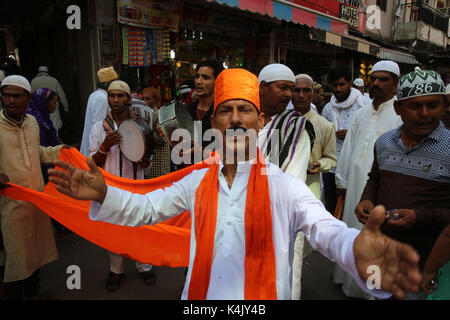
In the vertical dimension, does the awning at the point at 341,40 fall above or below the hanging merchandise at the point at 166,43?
above

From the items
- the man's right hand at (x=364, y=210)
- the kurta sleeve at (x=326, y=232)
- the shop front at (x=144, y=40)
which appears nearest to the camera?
the kurta sleeve at (x=326, y=232)

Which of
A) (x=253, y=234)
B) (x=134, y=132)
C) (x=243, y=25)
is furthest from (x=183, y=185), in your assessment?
Result: (x=243, y=25)

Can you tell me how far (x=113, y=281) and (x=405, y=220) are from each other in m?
2.82

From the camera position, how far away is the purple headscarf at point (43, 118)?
414 cm

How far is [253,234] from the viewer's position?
4.80 feet

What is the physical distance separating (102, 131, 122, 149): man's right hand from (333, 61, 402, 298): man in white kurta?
236 centimetres

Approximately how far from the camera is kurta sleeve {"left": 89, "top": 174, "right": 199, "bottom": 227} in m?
1.40

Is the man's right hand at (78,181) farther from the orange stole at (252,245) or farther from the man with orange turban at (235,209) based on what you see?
the orange stole at (252,245)

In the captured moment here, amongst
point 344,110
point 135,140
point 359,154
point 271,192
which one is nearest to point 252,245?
point 271,192

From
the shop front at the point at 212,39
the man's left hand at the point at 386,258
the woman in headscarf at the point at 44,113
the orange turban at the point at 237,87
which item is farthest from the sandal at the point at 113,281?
the shop front at the point at 212,39

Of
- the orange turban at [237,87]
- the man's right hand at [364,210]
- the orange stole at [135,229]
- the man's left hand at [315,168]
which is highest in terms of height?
the orange turban at [237,87]

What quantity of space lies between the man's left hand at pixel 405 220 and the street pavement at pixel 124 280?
177cm

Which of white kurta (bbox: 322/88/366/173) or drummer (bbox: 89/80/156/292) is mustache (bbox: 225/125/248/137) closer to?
drummer (bbox: 89/80/156/292)

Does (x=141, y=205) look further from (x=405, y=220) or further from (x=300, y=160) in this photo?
(x=405, y=220)
